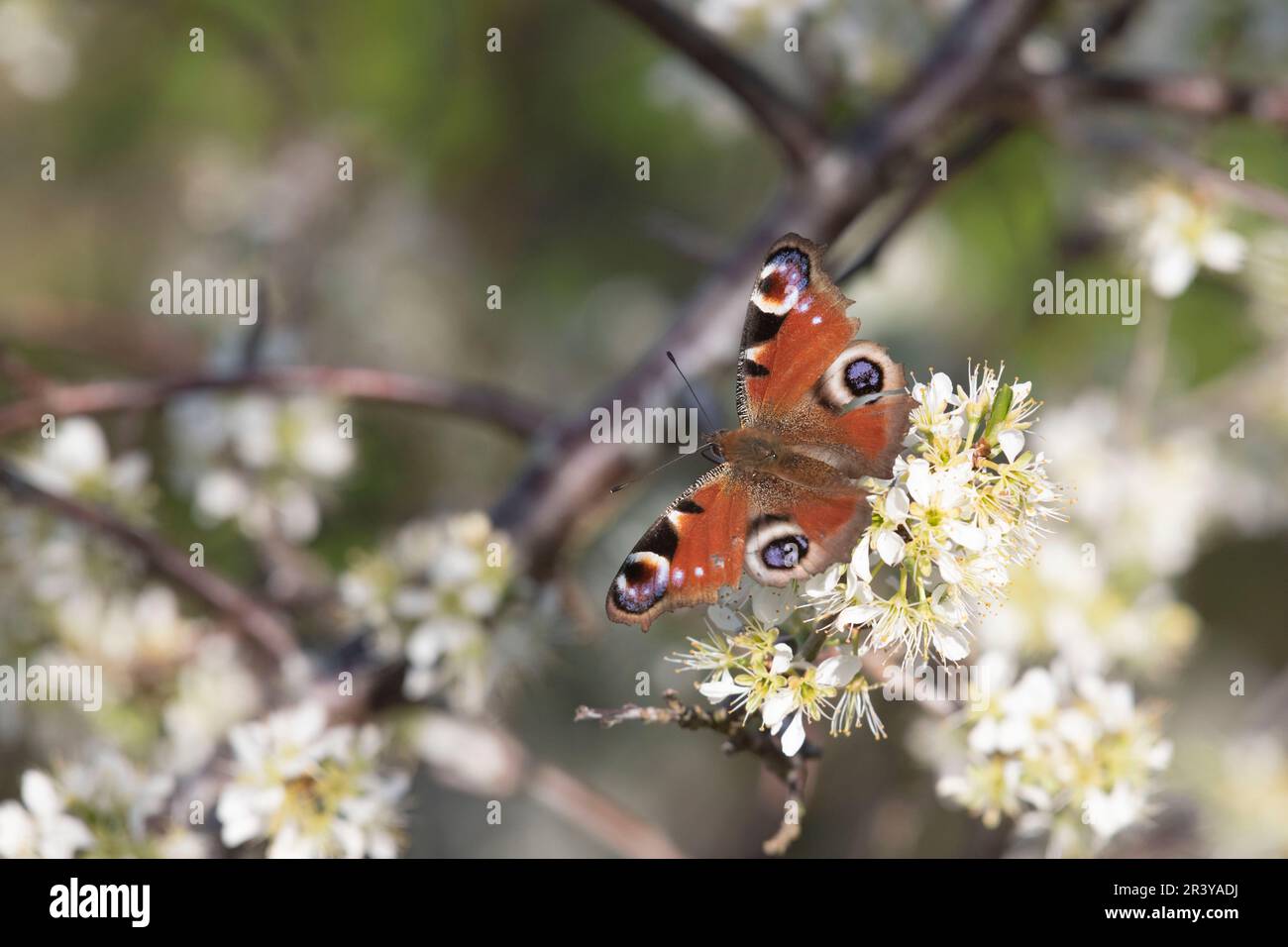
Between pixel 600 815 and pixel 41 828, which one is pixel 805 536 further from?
pixel 41 828

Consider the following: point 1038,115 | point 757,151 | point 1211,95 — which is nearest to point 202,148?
point 757,151

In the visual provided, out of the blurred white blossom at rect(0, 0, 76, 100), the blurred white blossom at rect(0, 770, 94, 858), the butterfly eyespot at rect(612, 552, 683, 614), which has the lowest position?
the blurred white blossom at rect(0, 770, 94, 858)

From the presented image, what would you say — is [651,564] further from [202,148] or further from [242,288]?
[202,148]

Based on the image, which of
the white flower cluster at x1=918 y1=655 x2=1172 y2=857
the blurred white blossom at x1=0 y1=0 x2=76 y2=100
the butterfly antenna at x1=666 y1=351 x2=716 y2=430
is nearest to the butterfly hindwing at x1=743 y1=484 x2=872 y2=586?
the white flower cluster at x1=918 y1=655 x2=1172 y2=857

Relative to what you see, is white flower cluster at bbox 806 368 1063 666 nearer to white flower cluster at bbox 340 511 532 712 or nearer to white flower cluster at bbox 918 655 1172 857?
white flower cluster at bbox 918 655 1172 857

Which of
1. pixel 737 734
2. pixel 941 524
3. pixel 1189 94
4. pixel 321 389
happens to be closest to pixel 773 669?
pixel 737 734

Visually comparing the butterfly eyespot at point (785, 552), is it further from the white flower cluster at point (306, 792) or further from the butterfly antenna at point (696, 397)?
the white flower cluster at point (306, 792)

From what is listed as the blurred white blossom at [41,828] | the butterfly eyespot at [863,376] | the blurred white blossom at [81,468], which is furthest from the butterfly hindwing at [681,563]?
the blurred white blossom at [81,468]
